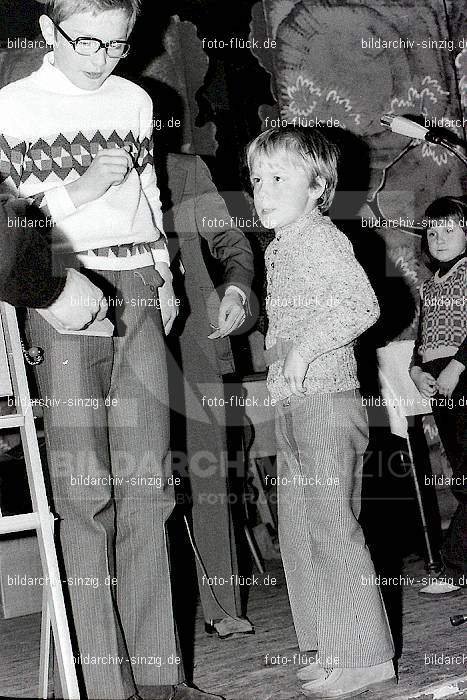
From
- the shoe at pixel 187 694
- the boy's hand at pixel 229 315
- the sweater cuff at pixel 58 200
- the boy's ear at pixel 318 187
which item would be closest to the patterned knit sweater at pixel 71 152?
the sweater cuff at pixel 58 200

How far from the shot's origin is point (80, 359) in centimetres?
140

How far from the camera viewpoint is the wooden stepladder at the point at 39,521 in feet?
4.36

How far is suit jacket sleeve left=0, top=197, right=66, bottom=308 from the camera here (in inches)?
48.9

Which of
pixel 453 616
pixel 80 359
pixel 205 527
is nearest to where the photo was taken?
pixel 80 359

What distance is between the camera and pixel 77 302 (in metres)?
1.29

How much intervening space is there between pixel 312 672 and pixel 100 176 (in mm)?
1055

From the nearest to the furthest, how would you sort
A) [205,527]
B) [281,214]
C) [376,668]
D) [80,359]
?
[80,359], [376,668], [281,214], [205,527]

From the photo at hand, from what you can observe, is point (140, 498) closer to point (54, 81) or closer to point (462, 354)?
point (54, 81)

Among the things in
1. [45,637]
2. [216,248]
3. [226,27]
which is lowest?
[45,637]

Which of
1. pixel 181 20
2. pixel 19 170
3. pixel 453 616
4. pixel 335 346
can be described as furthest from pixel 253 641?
pixel 181 20

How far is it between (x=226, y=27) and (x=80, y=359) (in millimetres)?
2219

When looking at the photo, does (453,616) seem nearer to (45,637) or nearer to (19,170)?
(45,637)

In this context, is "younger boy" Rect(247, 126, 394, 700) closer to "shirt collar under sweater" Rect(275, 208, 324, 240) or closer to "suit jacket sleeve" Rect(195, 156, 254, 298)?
"shirt collar under sweater" Rect(275, 208, 324, 240)

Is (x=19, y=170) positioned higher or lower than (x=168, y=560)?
higher
